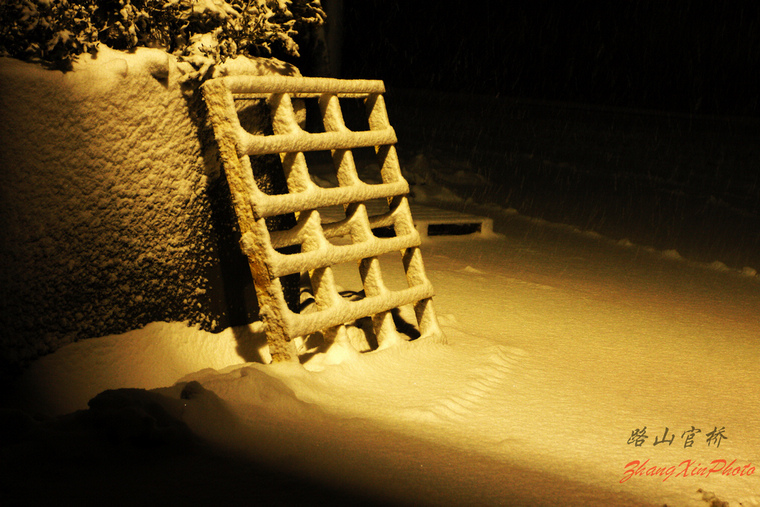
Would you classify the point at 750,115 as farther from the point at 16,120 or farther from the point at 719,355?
the point at 16,120

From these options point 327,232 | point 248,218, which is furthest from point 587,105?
point 248,218

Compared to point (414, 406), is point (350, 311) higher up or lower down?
higher up

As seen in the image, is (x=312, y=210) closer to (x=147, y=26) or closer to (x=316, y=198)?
(x=316, y=198)

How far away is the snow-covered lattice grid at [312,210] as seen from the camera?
257cm

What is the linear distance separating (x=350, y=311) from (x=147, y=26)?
1510mm

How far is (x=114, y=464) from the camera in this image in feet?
5.50

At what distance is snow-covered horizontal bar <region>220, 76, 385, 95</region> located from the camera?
2.59 m

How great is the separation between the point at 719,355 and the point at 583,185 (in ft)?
15.2

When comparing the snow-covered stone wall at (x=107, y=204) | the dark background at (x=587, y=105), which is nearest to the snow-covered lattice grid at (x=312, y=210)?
the snow-covered stone wall at (x=107, y=204)

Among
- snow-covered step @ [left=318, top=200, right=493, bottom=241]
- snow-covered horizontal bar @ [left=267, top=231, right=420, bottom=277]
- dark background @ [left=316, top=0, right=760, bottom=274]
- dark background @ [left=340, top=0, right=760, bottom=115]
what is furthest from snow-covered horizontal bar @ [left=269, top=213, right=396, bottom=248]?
dark background @ [left=340, top=0, right=760, bottom=115]

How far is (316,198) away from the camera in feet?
9.02

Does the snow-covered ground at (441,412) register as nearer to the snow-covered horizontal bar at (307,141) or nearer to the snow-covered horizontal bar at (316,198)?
the snow-covered horizontal bar at (316,198)

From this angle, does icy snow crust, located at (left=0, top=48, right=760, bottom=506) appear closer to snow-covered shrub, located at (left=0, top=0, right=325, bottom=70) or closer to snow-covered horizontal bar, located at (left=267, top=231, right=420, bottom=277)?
snow-covered shrub, located at (left=0, top=0, right=325, bottom=70)

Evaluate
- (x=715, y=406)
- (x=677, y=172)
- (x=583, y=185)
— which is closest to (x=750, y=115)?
(x=677, y=172)
